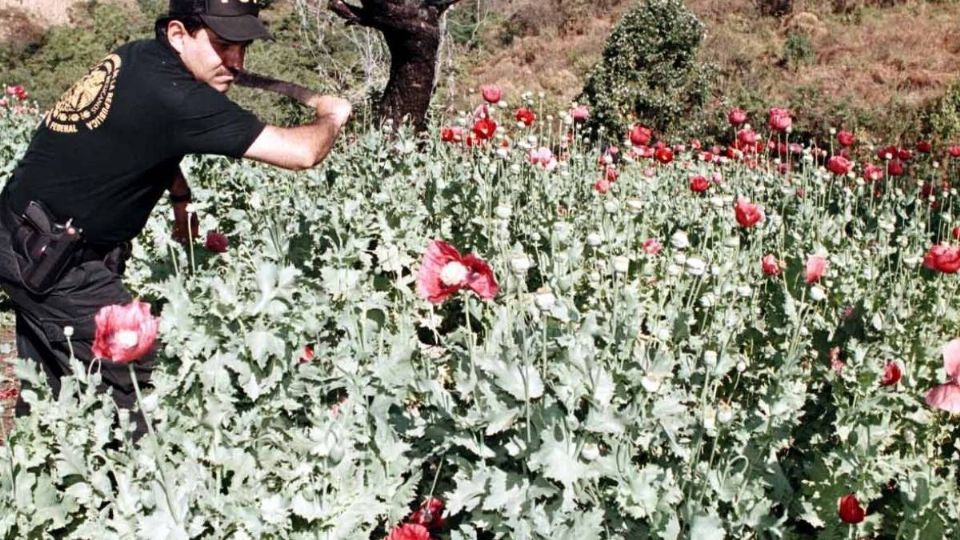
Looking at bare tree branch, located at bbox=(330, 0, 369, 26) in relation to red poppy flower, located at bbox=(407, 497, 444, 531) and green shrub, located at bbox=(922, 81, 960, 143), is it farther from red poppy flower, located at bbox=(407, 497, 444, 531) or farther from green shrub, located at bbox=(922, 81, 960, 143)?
green shrub, located at bbox=(922, 81, 960, 143)

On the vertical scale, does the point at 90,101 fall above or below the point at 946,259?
above

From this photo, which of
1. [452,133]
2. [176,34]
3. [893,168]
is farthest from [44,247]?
[893,168]

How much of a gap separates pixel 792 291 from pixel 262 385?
2154mm

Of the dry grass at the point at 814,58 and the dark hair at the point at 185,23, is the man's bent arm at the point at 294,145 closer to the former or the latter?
the dark hair at the point at 185,23

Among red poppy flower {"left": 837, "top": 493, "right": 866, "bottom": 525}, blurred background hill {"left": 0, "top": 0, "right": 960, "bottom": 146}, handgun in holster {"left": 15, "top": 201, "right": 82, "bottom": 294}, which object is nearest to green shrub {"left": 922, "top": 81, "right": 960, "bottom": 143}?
blurred background hill {"left": 0, "top": 0, "right": 960, "bottom": 146}

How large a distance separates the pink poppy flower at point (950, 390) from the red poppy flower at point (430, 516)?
1.18 m

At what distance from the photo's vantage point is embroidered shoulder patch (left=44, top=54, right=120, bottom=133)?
240 centimetres

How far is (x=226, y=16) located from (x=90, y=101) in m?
0.48

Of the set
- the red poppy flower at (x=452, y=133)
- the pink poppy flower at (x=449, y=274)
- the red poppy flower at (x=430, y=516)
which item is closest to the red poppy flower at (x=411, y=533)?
the red poppy flower at (x=430, y=516)

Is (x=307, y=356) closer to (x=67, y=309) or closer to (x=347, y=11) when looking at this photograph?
(x=67, y=309)

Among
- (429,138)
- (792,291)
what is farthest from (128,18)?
(792,291)

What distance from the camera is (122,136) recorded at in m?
2.38

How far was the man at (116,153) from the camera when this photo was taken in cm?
235

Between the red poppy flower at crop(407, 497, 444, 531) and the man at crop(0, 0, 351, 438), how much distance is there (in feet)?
2.97
